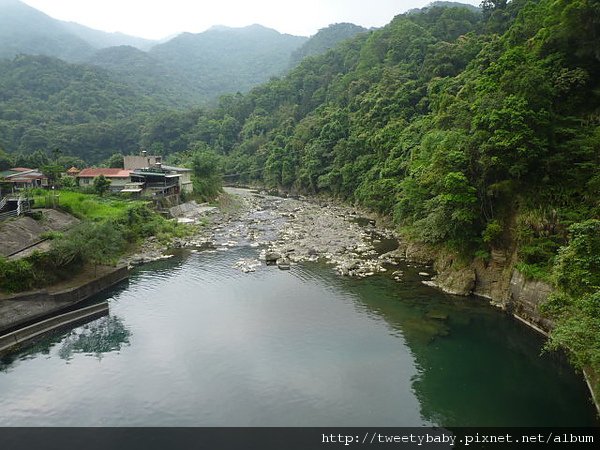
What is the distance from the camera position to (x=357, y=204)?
199ft

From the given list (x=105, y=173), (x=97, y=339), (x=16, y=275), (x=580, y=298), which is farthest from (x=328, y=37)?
(x=580, y=298)

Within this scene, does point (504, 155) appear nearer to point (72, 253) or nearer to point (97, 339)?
point (97, 339)

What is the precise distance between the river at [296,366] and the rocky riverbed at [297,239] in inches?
241

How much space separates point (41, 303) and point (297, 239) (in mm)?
24042

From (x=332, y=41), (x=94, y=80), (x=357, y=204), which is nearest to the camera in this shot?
(x=357, y=204)

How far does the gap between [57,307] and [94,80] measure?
133 m

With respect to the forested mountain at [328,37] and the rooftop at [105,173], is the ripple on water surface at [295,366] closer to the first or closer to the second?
the rooftop at [105,173]

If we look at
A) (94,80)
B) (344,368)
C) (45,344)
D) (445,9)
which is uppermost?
(445,9)

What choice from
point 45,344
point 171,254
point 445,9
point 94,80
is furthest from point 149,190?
point 94,80

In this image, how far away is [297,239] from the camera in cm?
4422

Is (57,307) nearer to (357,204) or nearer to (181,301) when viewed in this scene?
(181,301)

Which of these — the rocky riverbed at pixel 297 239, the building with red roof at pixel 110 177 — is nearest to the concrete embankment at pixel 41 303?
the rocky riverbed at pixel 297 239

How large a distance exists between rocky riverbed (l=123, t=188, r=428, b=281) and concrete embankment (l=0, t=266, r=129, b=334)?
7.89m

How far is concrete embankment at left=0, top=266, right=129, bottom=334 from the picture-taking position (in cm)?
2422
